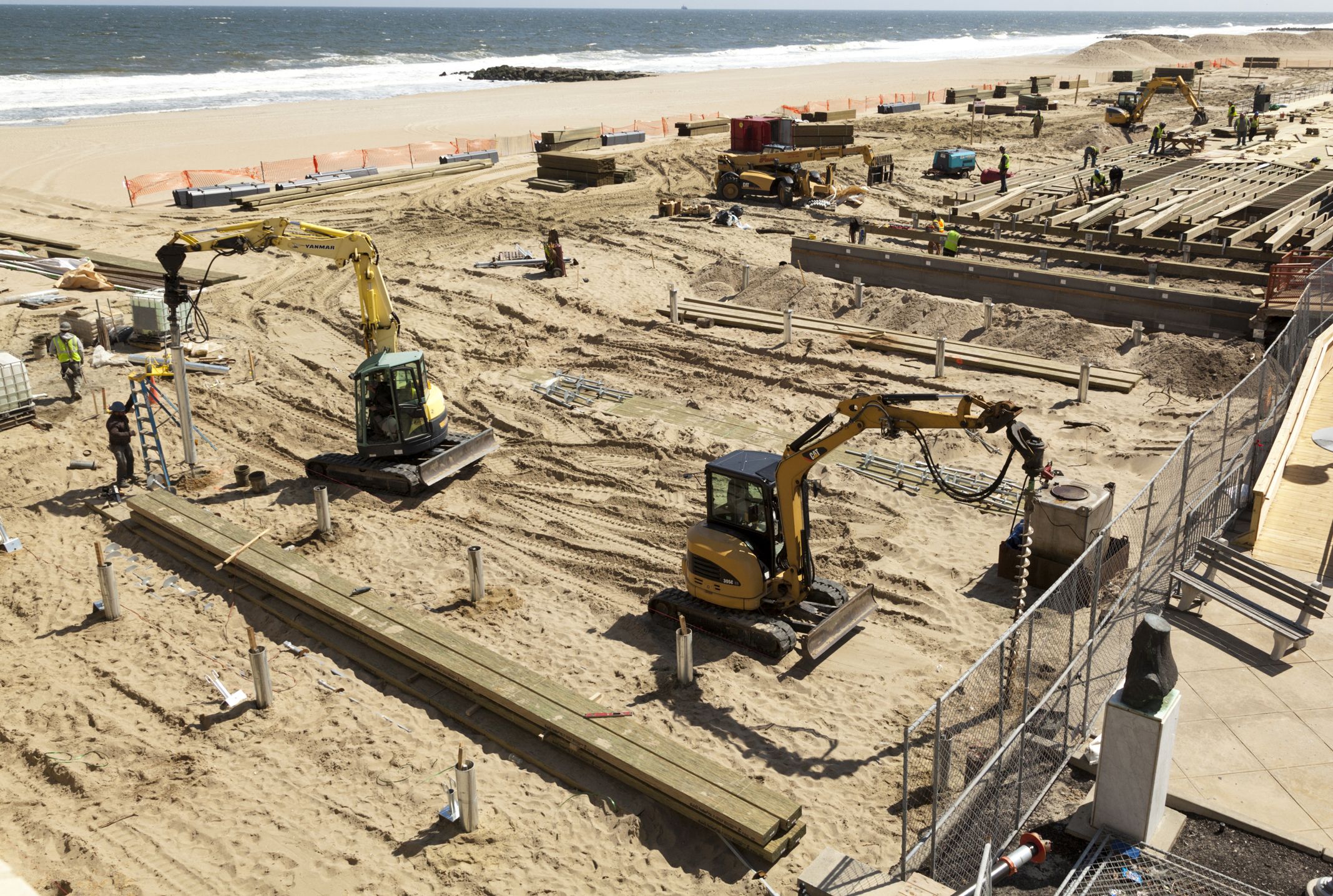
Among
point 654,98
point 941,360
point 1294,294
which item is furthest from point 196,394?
point 654,98

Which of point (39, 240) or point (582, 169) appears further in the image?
point (582, 169)

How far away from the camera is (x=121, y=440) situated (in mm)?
17797

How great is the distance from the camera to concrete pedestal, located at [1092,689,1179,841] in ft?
Answer: 29.2

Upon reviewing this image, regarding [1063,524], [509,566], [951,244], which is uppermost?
[951,244]

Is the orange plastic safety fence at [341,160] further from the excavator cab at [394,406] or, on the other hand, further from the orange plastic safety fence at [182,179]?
the excavator cab at [394,406]

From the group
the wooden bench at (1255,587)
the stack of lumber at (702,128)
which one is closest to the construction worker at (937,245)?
the wooden bench at (1255,587)

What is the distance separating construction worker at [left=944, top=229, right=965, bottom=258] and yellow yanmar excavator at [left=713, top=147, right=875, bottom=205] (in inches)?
427

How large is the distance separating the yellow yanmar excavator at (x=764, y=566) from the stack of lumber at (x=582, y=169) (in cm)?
3126

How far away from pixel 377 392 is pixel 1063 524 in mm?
11303

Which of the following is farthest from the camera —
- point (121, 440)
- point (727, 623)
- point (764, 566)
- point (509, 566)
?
point (121, 440)

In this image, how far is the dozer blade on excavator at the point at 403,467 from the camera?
1823 centimetres

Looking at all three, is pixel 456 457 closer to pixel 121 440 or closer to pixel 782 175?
pixel 121 440

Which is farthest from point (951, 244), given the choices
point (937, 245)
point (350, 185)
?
point (350, 185)

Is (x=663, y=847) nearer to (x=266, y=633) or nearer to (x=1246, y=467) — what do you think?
(x=266, y=633)
